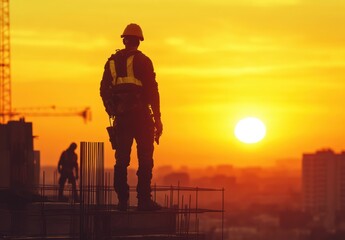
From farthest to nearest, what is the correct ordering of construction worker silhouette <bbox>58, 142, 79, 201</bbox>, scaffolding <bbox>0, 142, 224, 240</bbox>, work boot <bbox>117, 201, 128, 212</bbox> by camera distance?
construction worker silhouette <bbox>58, 142, 79, 201</bbox> < work boot <bbox>117, 201, 128, 212</bbox> < scaffolding <bbox>0, 142, 224, 240</bbox>

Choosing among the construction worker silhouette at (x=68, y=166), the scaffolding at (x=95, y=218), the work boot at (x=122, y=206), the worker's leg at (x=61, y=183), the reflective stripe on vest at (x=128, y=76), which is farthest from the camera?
the construction worker silhouette at (x=68, y=166)

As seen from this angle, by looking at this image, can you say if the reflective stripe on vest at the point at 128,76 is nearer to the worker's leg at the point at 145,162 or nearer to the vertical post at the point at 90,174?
the worker's leg at the point at 145,162

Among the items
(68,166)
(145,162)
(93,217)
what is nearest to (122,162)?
(145,162)

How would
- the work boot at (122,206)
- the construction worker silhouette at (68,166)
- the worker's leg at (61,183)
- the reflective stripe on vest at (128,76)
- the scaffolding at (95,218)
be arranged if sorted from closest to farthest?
the scaffolding at (95,218), the reflective stripe on vest at (128,76), the work boot at (122,206), the worker's leg at (61,183), the construction worker silhouette at (68,166)

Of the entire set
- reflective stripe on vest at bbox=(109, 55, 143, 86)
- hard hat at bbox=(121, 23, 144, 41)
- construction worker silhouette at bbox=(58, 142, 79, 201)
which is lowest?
construction worker silhouette at bbox=(58, 142, 79, 201)

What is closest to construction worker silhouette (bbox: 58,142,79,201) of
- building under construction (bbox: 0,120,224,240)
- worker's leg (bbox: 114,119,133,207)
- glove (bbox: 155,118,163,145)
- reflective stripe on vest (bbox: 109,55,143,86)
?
building under construction (bbox: 0,120,224,240)

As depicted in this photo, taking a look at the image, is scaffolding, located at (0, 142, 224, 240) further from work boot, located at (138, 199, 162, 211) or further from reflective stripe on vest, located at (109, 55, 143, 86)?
reflective stripe on vest, located at (109, 55, 143, 86)

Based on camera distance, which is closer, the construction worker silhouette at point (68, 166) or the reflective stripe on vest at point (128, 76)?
the reflective stripe on vest at point (128, 76)

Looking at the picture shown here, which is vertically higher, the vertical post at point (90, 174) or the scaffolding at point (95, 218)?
the vertical post at point (90, 174)

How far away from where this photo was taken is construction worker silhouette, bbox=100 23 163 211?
81.4ft

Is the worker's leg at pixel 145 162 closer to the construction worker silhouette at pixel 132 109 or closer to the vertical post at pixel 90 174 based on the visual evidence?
the construction worker silhouette at pixel 132 109

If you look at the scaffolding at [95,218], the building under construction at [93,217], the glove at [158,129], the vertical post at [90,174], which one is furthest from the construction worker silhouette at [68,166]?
the vertical post at [90,174]

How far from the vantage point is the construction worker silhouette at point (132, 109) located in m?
24.8

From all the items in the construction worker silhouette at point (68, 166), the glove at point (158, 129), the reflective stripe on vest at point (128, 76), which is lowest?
the construction worker silhouette at point (68, 166)
